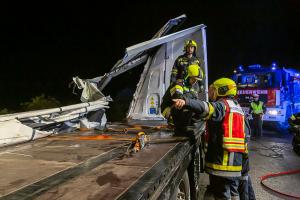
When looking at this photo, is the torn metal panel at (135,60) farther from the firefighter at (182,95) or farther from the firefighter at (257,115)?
the firefighter at (257,115)

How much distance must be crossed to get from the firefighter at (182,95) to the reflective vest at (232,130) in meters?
1.05

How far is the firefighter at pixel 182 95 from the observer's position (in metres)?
4.13

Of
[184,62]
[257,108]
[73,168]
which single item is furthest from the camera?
[257,108]

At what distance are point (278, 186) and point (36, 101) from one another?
28.4 ft

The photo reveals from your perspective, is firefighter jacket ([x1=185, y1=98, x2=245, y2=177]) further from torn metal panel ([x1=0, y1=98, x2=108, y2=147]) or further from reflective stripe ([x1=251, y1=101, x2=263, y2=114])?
reflective stripe ([x1=251, y1=101, x2=263, y2=114])

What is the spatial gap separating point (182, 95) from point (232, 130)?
128 centimetres

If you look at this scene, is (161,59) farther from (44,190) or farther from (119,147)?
(44,190)

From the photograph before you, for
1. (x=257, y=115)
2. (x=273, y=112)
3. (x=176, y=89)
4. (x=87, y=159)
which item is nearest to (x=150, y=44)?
(x=176, y=89)

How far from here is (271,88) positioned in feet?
38.9

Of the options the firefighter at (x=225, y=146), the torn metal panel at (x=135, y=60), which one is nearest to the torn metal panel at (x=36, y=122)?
the torn metal panel at (x=135, y=60)

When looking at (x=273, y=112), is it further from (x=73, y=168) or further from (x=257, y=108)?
(x=73, y=168)

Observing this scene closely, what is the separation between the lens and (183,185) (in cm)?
309

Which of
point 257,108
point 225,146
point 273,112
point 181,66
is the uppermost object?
point 181,66

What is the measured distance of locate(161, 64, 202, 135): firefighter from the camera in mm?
4129
